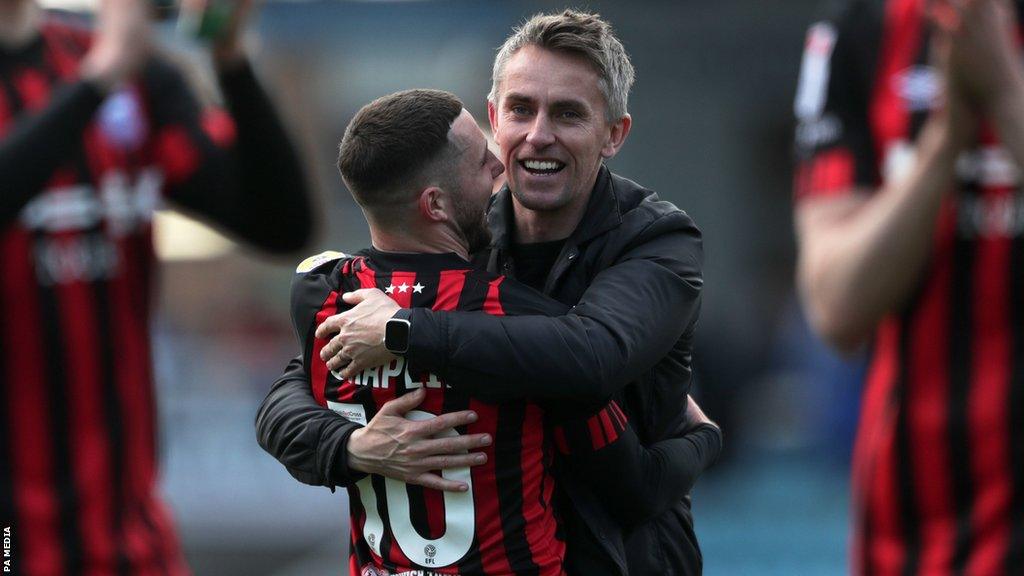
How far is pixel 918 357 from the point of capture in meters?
2.43

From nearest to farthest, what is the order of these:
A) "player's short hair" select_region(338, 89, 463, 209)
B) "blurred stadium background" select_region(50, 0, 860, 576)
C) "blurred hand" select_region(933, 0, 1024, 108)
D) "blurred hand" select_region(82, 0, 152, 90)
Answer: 1. "blurred hand" select_region(933, 0, 1024, 108)
2. "blurred hand" select_region(82, 0, 152, 90)
3. "player's short hair" select_region(338, 89, 463, 209)
4. "blurred stadium background" select_region(50, 0, 860, 576)

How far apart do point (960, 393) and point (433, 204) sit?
1091 millimetres

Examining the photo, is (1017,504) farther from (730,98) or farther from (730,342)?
(730,98)

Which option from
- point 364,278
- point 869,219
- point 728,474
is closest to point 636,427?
point 364,278

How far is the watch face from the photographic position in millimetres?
2639

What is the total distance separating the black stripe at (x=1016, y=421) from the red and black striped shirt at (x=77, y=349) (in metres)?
1.82

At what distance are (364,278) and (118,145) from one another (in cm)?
72

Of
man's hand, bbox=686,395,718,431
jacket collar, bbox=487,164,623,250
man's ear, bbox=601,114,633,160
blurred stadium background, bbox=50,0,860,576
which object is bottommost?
blurred stadium background, bbox=50,0,860,576

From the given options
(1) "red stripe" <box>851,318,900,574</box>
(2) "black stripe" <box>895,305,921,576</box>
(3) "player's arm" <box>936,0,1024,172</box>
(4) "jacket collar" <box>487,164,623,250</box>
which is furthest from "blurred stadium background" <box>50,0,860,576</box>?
(3) "player's arm" <box>936,0,1024,172</box>

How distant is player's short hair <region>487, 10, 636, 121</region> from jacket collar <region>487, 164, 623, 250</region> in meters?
0.17

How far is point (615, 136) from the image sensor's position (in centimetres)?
324

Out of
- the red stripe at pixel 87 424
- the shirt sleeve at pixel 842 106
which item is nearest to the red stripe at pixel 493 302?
the shirt sleeve at pixel 842 106

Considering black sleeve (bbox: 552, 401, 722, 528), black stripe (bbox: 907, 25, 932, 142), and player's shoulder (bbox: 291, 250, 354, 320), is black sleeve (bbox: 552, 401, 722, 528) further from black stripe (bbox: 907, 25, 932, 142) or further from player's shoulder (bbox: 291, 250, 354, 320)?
black stripe (bbox: 907, 25, 932, 142)

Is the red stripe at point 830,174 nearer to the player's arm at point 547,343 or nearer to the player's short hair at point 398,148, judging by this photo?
the player's arm at point 547,343
